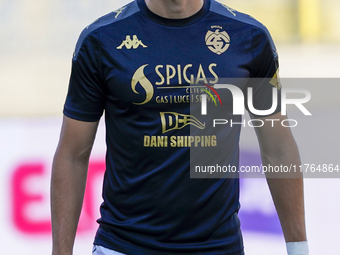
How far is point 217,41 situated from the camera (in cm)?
198

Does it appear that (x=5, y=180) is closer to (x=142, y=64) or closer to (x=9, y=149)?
(x=9, y=149)

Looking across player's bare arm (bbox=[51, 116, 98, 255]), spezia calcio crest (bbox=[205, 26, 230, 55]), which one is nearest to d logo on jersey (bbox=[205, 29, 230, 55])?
spezia calcio crest (bbox=[205, 26, 230, 55])

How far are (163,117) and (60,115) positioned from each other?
13.2 feet

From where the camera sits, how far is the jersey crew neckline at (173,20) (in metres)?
1.99

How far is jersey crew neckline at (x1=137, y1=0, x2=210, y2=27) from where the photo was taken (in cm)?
199

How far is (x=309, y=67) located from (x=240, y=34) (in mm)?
4240

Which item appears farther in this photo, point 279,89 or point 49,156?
point 49,156

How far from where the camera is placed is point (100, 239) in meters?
1.92

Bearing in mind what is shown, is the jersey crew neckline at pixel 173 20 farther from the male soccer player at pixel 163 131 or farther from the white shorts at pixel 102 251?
the white shorts at pixel 102 251

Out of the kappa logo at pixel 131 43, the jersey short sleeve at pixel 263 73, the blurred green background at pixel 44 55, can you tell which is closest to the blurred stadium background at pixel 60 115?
the blurred green background at pixel 44 55

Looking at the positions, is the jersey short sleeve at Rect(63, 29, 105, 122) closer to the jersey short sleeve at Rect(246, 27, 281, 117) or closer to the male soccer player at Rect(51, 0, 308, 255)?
the male soccer player at Rect(51, 0, 308, 255)

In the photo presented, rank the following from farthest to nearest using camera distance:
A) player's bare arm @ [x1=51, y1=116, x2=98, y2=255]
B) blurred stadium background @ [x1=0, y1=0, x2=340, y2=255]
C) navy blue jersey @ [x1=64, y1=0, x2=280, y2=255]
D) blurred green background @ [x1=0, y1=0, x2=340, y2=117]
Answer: blurred green background @ [x1=0, y1=0, x2=340, y2=117], blurred stadium background @ [x1=0, y1=0, x2=340, y2=255], player's bare arm @ [x1=51, y1=116, x2=98, y2=255], navy blue jersey @ [x1=64, y1=0, x2=280, y2=255]

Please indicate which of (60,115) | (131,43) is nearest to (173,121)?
(131,43)

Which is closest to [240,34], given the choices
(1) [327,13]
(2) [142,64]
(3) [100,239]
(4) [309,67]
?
(2) [142,64]
